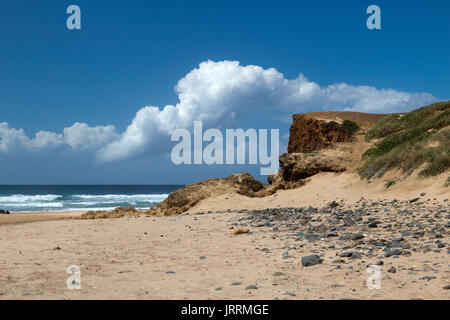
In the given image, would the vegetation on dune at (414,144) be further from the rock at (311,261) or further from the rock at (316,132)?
the rock at (311,261)

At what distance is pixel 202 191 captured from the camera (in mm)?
19625

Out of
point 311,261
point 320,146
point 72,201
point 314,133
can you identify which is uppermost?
point 314,133

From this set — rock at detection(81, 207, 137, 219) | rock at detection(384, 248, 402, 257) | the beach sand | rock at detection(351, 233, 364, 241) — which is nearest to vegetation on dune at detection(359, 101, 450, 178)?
the beach sand

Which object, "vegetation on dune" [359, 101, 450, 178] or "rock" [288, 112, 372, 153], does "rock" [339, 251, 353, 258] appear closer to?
"vegetation on dune" [359, 101, 450, 178]

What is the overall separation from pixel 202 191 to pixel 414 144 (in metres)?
10.3

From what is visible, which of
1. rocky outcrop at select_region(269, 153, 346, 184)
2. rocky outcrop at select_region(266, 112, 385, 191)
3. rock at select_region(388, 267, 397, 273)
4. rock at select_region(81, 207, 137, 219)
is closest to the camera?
rock at select_region(388, 267, 397, 273)

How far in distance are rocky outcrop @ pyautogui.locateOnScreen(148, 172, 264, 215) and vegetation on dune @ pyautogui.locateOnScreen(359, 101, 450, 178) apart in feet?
21.1

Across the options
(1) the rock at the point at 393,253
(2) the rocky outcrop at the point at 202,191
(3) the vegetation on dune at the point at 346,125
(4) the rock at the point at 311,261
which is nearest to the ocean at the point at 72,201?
(2) the rocky outcrop at the point at 202,191

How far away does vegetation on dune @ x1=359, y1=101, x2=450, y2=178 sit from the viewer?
12.6 m

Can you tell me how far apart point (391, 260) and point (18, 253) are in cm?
688

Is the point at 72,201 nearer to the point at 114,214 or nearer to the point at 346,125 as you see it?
the point at 114,214

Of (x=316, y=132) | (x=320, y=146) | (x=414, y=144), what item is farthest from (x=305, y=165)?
(x=414, y=144)

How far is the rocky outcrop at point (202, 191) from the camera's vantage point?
19.1 m
